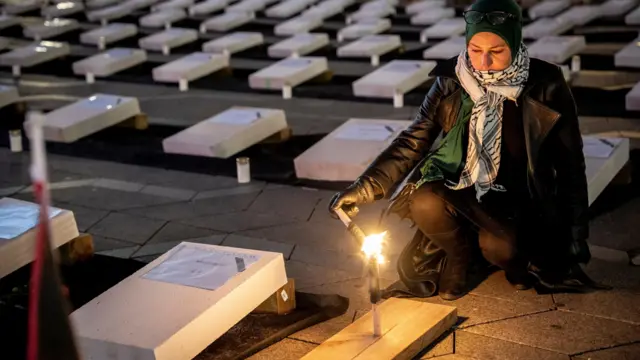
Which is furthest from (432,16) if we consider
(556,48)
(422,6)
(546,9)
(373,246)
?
(373,246)

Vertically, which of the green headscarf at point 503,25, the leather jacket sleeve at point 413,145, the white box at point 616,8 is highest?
the green headscarf at point 503,25

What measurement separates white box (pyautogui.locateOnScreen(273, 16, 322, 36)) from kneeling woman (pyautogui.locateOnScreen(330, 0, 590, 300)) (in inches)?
335

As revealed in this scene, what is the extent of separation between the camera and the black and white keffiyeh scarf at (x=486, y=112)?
3.94 metres

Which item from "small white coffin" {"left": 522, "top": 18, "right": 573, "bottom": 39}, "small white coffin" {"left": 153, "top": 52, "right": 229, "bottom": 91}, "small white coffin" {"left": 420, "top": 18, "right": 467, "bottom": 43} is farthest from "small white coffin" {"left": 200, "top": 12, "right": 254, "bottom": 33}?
"small white coffin" {"left": 522, "top": 18, "right": 573, "bottom": 39}

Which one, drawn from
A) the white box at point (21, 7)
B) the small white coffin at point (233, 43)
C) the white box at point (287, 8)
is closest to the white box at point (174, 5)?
the white box at point (287, 8)

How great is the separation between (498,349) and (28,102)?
7088 millimetres

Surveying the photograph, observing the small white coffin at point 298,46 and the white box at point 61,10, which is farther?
the white box at point 61,10

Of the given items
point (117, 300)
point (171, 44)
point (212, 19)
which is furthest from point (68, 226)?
point (212, 19)

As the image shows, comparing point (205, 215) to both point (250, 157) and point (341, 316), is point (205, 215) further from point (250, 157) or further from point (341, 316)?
point (341, 316)

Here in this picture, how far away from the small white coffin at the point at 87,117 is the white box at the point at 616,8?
731 cm

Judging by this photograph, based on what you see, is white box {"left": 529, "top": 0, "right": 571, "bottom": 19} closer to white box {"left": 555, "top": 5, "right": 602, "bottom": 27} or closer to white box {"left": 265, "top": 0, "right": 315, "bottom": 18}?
white box {"left": 555, "top": 5, "right": 602, "bottom": 27}

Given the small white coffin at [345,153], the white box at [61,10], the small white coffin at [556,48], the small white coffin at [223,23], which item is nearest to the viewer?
the small white coffin at [345,153]

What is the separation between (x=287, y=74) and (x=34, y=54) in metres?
3.83

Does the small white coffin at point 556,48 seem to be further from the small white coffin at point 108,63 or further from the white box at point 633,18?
the small white coffin at point 108,63
